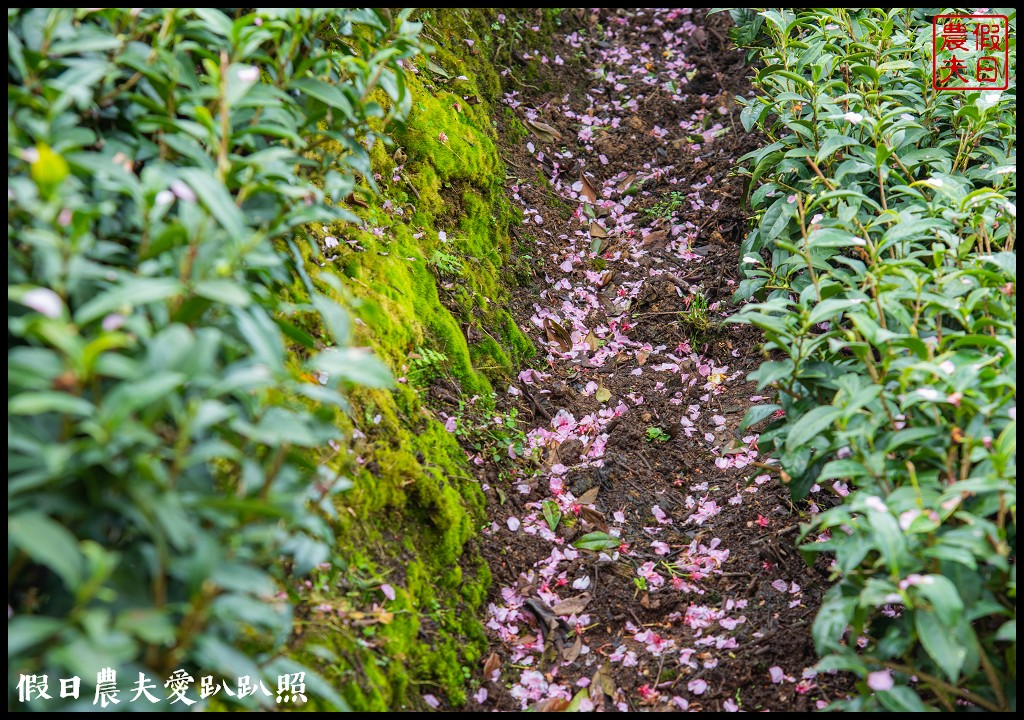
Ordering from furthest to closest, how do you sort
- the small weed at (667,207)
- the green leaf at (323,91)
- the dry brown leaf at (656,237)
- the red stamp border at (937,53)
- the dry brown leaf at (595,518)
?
the small weed at (667,207) → the dry brown leaf at (656,237) → the red stamp border at (937,53) → the dry brown leaf at (595,518) → the green leaf at (323,91)

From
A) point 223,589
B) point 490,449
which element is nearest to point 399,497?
point 490,449

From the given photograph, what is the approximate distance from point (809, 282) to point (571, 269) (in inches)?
55.3

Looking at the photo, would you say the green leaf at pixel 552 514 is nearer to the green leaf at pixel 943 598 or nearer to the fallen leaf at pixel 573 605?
the fallen leaf at pixel 573 605

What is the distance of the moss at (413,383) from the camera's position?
2086mm

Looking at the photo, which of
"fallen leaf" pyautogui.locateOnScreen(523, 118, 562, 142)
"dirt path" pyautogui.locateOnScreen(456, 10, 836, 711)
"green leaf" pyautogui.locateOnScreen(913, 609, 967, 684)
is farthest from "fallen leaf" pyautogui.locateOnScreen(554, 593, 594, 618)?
"fallen leaf" pyautogui.locateOnScreen(523, 118, 562, 142)

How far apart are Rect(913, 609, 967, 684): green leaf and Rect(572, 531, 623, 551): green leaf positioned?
48.8 inches

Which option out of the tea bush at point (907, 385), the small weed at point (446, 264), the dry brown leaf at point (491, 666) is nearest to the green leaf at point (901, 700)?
the tea bush at point (907, 385)

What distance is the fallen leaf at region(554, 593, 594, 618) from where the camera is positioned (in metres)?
2.56

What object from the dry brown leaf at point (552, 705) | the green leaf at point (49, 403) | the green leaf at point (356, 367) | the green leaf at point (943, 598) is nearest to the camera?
the green leaf at point (49, 403)

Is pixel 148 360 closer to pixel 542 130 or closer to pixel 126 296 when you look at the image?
pixel 126 296

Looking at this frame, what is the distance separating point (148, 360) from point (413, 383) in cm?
151

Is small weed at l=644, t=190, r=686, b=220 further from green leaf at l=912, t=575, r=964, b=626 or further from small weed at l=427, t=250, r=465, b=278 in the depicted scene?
green leaf at l=912, t=575, r=964, b=626

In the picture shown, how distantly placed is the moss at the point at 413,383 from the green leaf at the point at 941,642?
124 centimetres

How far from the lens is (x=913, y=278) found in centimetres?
203
